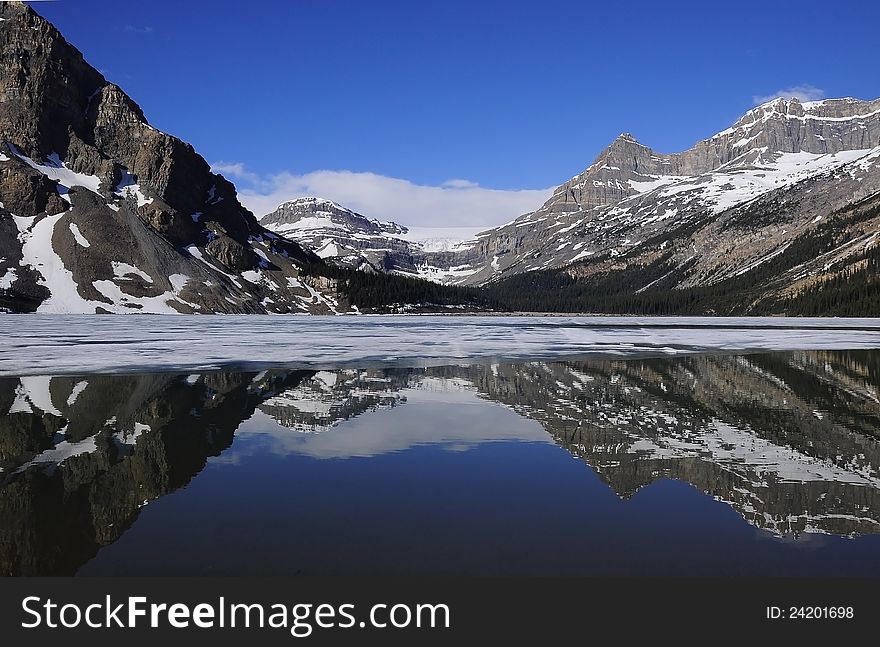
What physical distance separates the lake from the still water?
6cm

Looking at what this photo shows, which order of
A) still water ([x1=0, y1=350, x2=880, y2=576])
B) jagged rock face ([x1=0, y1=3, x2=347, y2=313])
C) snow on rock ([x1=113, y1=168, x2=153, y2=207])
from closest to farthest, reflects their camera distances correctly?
still water ([x1=0, y1=350, x2=880, y2=576])
jagged rock face ([x1=0, y1=3, x2=347, y2=313])
snow on rock ([x1=113, y1=168, x2=153, y2=207])

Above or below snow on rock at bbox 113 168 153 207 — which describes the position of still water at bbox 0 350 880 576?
below

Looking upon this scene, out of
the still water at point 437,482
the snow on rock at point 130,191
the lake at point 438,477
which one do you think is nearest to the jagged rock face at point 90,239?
the snow on rock at point 130,191

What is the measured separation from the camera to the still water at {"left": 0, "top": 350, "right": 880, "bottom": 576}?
873cm

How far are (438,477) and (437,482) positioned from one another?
0.39 m

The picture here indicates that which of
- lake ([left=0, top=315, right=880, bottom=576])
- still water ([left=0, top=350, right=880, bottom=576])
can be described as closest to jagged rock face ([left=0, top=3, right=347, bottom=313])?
lake ([left=0, top=315, right=880, bottom=576])

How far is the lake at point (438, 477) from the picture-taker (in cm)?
877

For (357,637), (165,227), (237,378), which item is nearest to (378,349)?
(237,378)

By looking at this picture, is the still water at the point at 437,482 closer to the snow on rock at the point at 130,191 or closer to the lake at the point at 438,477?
the lake at the point at 438,477

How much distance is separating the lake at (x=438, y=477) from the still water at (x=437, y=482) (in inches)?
2.2

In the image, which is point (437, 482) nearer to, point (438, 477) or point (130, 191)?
point (438, 477)

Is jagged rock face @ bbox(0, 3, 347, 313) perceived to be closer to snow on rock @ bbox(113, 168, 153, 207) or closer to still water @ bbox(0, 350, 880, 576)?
snow on rock @ bbox(113, 168, 153, 207)

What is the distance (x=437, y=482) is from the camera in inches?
506

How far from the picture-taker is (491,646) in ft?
23.2
